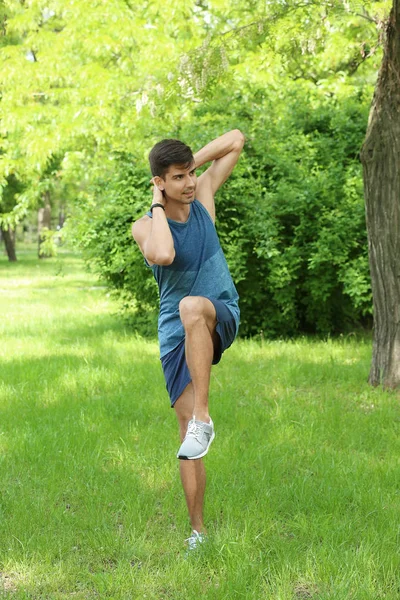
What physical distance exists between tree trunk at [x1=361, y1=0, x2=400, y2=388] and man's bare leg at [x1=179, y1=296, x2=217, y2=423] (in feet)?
13.2

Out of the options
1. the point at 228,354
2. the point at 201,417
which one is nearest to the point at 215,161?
the point at 201,417

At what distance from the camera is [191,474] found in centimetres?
398

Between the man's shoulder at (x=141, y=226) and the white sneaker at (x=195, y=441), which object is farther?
the man's shoulder at (x=141, y=226)

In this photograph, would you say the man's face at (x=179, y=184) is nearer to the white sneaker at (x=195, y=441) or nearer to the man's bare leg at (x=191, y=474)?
the man's bare leg at (x=191, y=474)

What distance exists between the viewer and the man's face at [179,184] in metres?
3.90

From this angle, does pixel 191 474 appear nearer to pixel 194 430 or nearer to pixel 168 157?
pixel 194 430

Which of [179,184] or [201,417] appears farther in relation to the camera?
[179,184]

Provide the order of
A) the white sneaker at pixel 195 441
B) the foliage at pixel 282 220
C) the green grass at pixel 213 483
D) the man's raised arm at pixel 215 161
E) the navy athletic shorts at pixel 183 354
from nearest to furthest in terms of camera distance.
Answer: the white sneaker at pixel 195 441, the green grass at pixel 213 483, the navy athletic shorts at pixel 183 354, the man's raised arm at pixel 215 161, the foliage at pixel 282 220

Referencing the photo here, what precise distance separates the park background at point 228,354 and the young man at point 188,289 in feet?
1.96

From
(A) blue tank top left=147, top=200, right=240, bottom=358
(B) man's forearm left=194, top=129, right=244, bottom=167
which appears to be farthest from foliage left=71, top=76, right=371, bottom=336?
(A) blue tank top left=147, top=200, right=240, bottom=358

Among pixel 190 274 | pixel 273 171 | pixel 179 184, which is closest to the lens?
pixel 179 184

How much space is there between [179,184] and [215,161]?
1.88ft

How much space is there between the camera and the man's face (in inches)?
154

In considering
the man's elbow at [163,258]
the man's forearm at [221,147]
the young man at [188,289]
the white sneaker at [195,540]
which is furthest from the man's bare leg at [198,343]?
the man's forearm at [221,147]
